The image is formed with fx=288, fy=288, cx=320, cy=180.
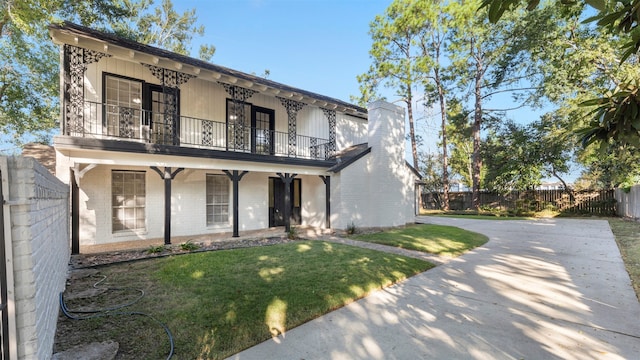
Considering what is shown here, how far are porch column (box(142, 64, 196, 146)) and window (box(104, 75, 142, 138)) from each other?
2.87 feet

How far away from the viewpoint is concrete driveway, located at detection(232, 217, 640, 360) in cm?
330

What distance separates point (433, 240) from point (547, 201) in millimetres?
16340

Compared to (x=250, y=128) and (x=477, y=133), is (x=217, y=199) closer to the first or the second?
(x=250, y=128)

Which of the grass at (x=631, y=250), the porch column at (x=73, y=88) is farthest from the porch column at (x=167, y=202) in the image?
the grass at (x=631, y=250)

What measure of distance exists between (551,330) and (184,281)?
583cm

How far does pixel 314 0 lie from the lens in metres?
16.8

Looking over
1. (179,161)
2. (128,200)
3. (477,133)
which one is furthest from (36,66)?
(477,133)

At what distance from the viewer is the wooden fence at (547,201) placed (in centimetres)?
1875

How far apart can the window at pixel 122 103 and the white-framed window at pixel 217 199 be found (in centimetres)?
309

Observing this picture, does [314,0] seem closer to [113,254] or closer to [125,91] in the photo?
[125,91]

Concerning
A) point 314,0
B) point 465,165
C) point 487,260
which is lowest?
point 487,260

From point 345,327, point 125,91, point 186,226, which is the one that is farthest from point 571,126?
point 125,91

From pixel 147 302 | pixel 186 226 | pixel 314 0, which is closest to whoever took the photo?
pixel 147 302

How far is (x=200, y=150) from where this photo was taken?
9.38 metres
